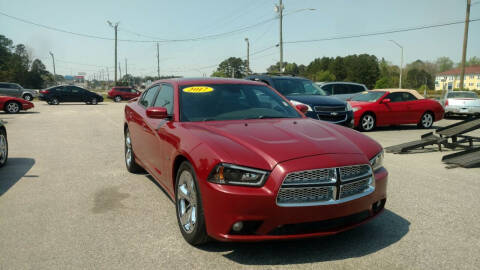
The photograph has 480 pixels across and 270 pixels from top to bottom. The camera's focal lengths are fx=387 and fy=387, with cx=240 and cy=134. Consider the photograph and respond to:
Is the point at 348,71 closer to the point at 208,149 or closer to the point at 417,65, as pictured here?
the point at 417,65

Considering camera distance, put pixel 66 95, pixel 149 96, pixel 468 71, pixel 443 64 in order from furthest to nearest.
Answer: pixel 443 64 → pixel 468 71 → pixel 66 95 → pixel 149 96

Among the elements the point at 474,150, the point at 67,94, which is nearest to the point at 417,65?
the point at 67,94

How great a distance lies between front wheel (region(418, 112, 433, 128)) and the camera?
1477 centimetres

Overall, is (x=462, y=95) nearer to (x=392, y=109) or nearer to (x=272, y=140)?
(x=392, y=109)

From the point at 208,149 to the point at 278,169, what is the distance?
2.16 feet

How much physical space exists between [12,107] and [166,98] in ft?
66.4

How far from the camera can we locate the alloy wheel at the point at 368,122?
45.1ft

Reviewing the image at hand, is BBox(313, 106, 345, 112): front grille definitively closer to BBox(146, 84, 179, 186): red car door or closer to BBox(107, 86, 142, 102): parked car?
BBox(146, 84, 179, 186): red car door

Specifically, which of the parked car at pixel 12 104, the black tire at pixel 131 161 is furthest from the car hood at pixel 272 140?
the parked car at pixel 12 104

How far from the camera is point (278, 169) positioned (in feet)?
9.92

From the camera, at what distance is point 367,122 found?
13.8 m

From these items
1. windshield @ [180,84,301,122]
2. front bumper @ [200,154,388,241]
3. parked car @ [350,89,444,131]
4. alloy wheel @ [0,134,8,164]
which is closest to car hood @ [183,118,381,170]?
front bumper @ [200,154,388,241]

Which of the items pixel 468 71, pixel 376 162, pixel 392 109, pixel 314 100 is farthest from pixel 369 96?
pixel 468 71

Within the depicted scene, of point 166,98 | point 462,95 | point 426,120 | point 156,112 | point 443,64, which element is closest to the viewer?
point 156,112
